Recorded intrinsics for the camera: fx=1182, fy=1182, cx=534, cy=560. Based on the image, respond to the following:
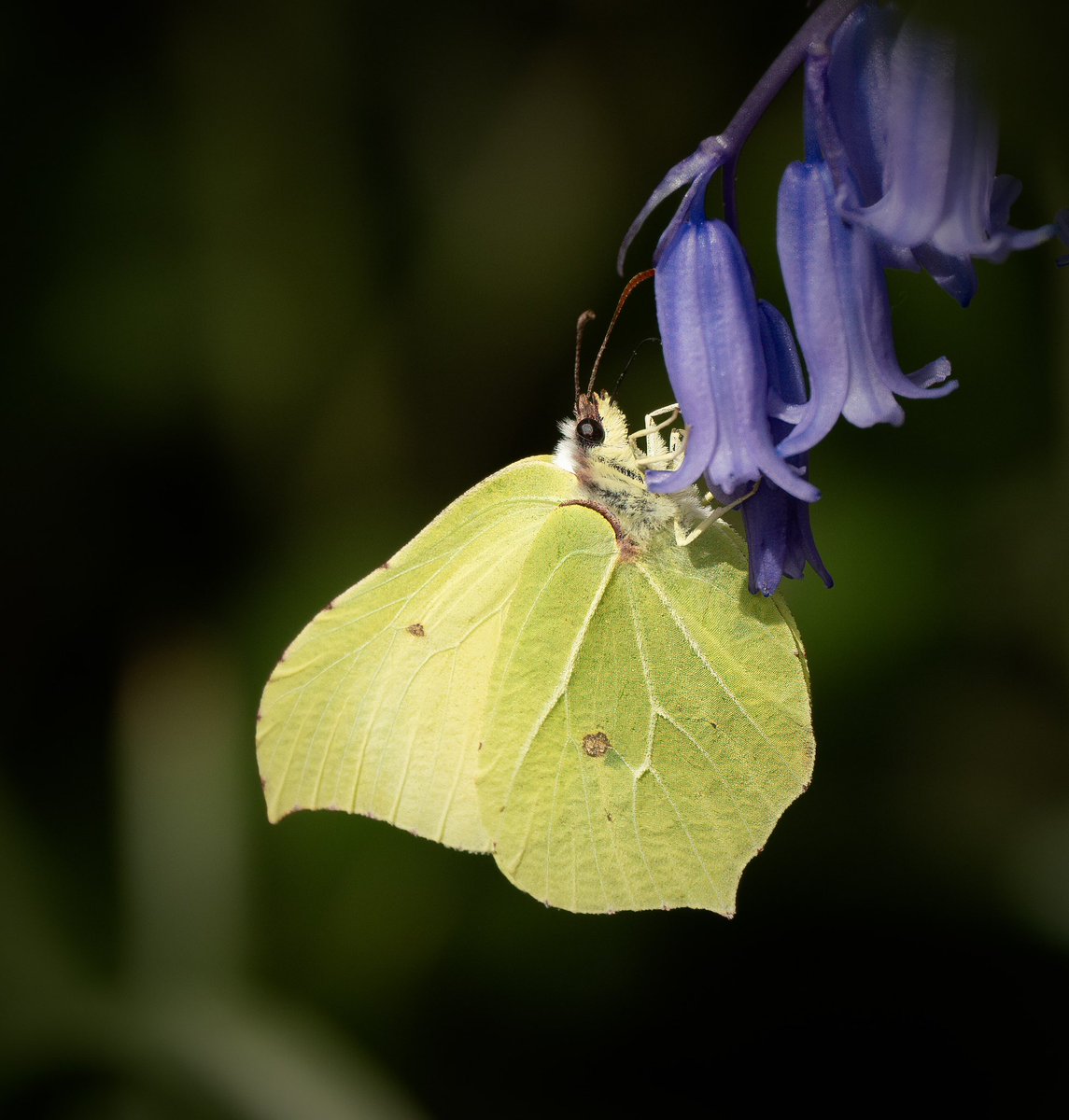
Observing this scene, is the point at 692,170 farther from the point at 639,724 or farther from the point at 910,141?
the point at 639,724

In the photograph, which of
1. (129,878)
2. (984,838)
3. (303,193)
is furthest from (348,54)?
(984,838)

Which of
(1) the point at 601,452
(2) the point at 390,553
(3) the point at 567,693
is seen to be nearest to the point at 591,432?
(1) the point at 601,452

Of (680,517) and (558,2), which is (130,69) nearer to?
(558,2)

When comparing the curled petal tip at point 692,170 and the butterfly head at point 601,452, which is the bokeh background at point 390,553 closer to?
the butterfly head at point 601,452

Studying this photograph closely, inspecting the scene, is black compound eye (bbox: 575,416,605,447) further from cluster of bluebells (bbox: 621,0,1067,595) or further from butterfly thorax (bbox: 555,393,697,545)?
cluster of bluebells (bbox: 621,0,1067,595)

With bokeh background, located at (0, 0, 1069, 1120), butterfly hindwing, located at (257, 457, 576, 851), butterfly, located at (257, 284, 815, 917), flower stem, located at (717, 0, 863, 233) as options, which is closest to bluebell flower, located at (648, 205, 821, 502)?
flower stem, located at (717, 0, 863, 233)

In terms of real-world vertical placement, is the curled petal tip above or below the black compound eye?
above
